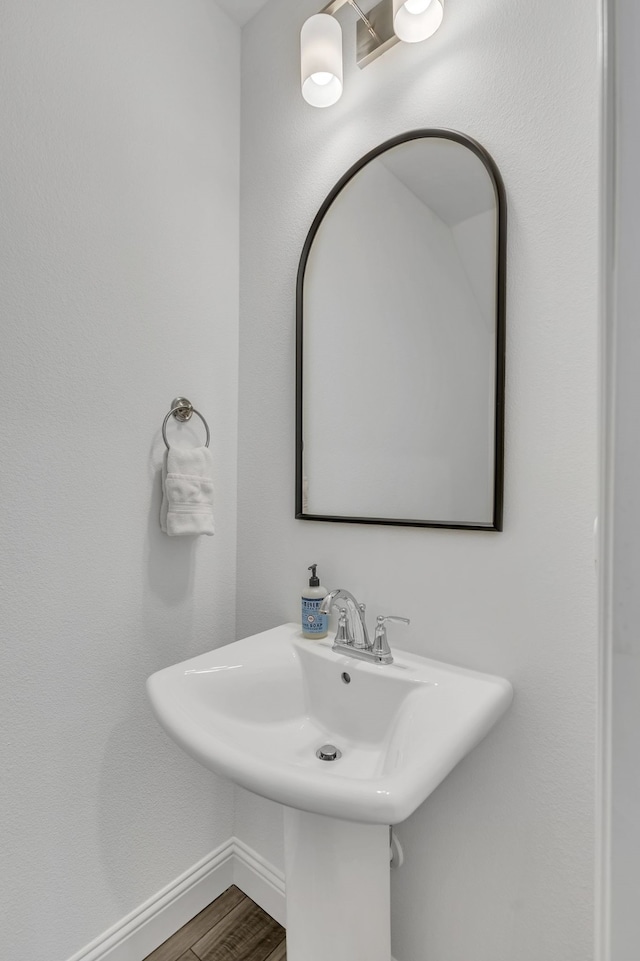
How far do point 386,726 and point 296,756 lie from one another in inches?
7.7

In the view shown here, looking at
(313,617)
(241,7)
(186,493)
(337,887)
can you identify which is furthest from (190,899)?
(241,7)

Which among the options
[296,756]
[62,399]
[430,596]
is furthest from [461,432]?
[62,399]

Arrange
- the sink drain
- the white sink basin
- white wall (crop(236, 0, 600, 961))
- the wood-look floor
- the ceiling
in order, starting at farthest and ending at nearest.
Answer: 1. the ceiling
2. the wood-look floor
3. the sink drain
4. white wall (crop(236, 0, 600, 961))
5. the white sink basin

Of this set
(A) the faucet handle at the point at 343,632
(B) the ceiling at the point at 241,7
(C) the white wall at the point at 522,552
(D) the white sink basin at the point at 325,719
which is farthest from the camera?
(B) the ceiling at the point at 241,7

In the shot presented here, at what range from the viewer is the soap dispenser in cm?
121

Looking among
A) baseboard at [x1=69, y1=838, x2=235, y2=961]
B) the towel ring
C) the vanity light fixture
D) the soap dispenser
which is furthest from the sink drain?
the vanity light fixture

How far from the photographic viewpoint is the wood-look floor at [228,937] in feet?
4.09

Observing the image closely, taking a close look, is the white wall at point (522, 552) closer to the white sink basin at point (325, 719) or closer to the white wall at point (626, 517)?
the white sink basin at point (325, 719)

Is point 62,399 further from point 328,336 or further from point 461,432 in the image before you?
point 461,432

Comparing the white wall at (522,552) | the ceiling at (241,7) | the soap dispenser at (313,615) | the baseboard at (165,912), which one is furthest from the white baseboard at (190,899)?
the ceiling at (241,7)

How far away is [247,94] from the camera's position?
153cm

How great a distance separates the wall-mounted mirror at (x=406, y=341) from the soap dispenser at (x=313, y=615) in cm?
20

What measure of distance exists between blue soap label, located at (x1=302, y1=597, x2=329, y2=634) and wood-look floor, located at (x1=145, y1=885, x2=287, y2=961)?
819mm

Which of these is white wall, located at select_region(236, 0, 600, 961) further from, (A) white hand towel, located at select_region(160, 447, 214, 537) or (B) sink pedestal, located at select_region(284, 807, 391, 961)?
(A) white hand towel, located at select_region(160, 447, 214, 537)
